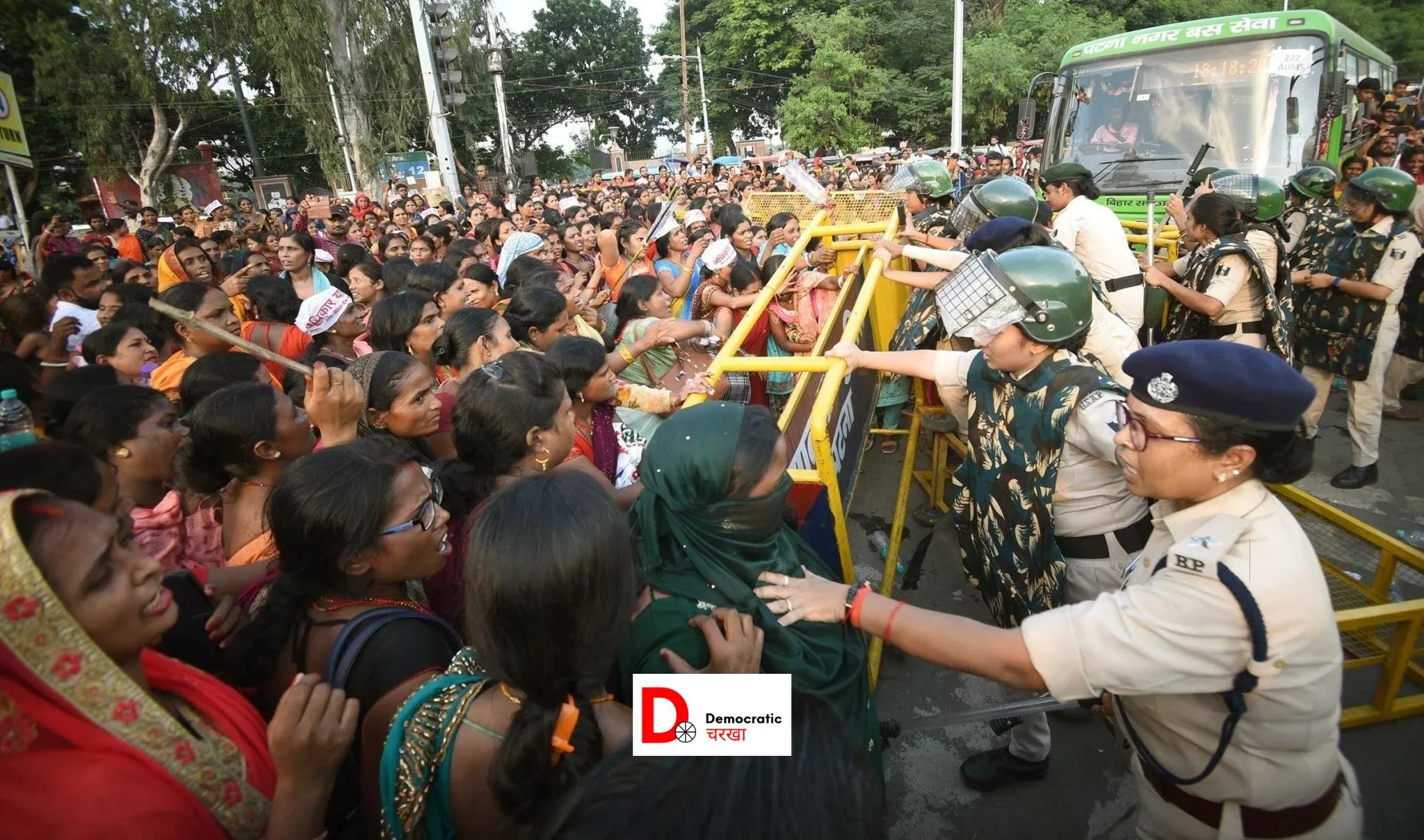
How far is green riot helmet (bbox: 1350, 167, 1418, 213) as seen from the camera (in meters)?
4.37

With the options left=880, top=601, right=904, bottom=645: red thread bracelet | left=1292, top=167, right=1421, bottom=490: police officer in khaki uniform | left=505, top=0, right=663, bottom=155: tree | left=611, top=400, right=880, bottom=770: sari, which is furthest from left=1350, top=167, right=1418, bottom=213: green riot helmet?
left=505, top=0, right=663, bottom=155: tree

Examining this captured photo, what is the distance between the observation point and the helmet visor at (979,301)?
7.15 feet

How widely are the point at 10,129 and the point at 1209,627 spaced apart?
37.6 feet

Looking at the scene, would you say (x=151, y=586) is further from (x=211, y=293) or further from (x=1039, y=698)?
(x=211, y=293)

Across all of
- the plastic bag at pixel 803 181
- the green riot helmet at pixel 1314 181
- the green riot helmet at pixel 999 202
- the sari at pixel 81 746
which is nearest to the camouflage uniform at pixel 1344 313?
the green riot helmet at pixel 1314 181

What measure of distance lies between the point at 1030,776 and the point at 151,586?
2.82 m

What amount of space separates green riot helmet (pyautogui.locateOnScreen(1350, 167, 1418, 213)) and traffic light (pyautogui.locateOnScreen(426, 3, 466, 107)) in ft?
36.8

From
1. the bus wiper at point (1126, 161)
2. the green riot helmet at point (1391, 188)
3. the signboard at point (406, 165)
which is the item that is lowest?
the green riot helmet at point (1391, 188)

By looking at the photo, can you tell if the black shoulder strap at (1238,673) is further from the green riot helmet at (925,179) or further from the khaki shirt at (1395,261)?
the green riot helmet at (925,179)

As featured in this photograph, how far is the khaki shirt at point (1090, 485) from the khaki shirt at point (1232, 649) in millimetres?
537

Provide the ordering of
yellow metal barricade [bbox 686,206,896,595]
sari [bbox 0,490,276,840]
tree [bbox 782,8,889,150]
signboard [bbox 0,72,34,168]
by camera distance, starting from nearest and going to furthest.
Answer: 1. sari [bbox 0,490,276,840]
2. yellow metal barricade [bbox 686,206,896,595]
3. signboard [bbox 0,72,34,168]
4. tree [bbox 782,8,889,150]

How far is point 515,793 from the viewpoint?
3.86 ft

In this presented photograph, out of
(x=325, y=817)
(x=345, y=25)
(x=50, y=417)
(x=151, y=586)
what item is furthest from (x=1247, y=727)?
(x=345, y=25)

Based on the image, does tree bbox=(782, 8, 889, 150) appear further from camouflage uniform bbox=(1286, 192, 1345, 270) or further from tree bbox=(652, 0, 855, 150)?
camouflage uniform bbox=(1286, 192, 1345, 270)
